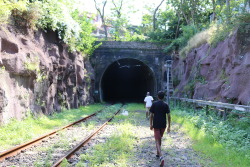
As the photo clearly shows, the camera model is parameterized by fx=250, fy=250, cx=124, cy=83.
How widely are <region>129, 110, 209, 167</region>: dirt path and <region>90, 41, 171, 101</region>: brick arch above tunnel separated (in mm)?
17619

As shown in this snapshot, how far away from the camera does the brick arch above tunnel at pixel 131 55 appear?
84.8 ft

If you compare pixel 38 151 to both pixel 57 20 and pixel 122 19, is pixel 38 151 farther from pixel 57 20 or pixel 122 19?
pixel 122 19

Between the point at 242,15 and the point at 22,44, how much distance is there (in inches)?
400

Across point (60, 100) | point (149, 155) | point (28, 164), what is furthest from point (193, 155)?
point (60, 100)

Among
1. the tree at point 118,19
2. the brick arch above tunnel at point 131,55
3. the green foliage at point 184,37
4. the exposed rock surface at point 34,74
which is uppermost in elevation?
the tree at point 118,19

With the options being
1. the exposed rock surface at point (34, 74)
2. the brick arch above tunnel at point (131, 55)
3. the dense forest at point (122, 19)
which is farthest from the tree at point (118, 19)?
the exposed rock surface at point (34, 74)

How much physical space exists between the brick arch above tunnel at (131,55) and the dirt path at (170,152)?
57.8 ft

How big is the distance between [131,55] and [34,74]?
15369 mm

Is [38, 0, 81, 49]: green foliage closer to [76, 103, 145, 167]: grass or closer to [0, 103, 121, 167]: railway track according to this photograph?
[0, 103, 121, 167]: railway track

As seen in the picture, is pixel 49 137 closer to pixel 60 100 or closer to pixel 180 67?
pixel 60 100

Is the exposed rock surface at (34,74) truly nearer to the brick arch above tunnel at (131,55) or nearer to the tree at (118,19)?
the brick arch above tunnel at (131,55)

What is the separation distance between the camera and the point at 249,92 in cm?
892

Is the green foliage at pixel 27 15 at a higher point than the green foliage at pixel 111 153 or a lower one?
higher

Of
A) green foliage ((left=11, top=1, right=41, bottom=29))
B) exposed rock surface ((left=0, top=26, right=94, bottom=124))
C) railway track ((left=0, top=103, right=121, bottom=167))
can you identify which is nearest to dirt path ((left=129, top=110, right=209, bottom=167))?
railway track ((left=0, top=103, right=121, bottom=167))
